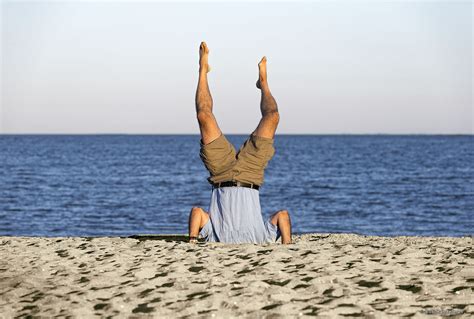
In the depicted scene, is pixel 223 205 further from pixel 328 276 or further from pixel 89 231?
pixel 89 231

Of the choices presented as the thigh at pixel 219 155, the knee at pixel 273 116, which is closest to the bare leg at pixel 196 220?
the thigh at pixel 219 155

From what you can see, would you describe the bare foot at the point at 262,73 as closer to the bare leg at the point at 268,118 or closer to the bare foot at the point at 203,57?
the bare leg at the point at 268,118

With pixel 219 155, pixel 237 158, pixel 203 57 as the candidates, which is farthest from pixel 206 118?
pixel 203 57

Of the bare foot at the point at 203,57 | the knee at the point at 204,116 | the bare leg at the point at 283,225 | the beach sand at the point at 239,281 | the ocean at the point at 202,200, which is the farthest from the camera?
the ocean at the point at 202,200

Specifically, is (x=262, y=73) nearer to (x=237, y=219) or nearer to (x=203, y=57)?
(x=203, y=57)

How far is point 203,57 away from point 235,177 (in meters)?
1.73

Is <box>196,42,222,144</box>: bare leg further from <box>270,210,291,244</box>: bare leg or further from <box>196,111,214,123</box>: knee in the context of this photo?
<box>270,210,291,244</box>: bare leg

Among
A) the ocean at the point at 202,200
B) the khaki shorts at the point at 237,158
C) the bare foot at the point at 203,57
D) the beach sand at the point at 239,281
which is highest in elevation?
the bare foot at the point at 203,57

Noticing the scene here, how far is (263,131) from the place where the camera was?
914 cm

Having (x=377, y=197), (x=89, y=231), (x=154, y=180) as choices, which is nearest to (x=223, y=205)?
(x=89, y=231)

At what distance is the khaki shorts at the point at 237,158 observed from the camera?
9.10 metres

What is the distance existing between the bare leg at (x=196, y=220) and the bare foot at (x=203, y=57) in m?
1.88

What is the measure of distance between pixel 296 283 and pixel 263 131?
2543 mm

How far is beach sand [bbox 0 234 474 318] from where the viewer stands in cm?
645
